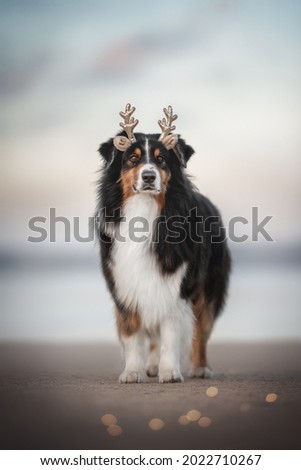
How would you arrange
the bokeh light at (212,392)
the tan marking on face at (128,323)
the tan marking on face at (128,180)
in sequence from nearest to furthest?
the bokeh light at (212,392)
the tan marking on face at (128,180)
the tan marking on face at (128,323)

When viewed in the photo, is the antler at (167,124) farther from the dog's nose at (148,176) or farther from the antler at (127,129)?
the dog's nose at (148,176)

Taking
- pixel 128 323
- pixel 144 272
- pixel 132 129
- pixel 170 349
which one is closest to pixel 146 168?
pixel 132 129

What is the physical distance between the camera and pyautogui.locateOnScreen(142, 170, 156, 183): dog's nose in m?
4.60

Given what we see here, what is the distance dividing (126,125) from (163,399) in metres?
1.49

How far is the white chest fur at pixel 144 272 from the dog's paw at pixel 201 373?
46 cm

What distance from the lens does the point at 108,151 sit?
15.9 feet

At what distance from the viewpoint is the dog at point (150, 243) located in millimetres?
4773

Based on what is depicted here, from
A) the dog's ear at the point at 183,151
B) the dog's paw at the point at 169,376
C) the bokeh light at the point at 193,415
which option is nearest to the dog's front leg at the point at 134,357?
the dog's paw at the point at 169,376

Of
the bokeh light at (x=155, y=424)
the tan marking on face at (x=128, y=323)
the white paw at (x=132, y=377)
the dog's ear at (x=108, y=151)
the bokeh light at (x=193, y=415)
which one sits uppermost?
the dog's ear at (x=108, y=151)

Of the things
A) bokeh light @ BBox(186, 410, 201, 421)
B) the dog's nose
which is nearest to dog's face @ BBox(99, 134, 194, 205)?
the dog's nose

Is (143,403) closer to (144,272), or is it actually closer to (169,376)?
(169,376)

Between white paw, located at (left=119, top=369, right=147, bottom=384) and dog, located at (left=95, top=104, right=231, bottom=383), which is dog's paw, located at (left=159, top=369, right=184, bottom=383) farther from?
white paw, located at (left=119, top=369, right=147, bottom=384)

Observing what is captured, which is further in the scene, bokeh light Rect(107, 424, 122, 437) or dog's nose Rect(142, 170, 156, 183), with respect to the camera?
dog's nose Rect(142, 170, 156, 183)

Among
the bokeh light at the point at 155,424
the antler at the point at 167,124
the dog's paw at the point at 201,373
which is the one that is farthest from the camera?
the dog's paw at the point at 201,373
